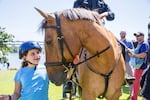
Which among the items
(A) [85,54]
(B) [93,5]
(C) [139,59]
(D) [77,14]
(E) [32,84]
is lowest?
(C) [139,59]

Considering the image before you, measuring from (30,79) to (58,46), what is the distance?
55cm

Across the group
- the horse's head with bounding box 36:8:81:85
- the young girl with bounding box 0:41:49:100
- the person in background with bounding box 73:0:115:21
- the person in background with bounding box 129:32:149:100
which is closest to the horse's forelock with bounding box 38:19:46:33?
the horse's head with bounding box 36:8:81:85

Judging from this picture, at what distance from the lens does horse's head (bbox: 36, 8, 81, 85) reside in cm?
374

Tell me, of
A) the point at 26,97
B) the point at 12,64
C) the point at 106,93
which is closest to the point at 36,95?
the point at 26,97

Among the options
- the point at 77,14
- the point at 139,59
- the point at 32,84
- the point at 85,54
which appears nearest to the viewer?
the point at 32,84

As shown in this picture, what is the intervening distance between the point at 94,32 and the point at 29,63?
96cm

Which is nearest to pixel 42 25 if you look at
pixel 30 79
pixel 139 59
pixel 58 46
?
pixel 58 46

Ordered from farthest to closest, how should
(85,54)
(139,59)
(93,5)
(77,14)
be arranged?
(139,59) → (93,5) → (85,54) → (77,14)

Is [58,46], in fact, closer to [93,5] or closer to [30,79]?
[30,79]

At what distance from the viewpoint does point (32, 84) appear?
355 cm

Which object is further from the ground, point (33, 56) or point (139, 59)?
point (33, 56)

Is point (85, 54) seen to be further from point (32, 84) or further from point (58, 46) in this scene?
point (32, 84)

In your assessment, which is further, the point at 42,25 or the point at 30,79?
the point at 42,25

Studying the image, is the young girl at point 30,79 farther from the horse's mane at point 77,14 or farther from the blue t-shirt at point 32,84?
the horse's mane at point 77,14
